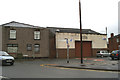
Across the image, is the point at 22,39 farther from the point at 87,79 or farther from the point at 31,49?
the point at 87,79

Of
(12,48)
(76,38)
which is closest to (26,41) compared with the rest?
(12,48)

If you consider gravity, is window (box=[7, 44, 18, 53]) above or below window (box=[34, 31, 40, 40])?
below

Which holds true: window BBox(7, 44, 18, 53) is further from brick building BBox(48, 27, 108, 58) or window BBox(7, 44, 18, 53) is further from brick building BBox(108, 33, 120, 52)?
brick building BBox(108, 33, 120, 52)

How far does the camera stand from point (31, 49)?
108 ft

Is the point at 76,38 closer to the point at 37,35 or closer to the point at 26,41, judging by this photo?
the point at 37,35

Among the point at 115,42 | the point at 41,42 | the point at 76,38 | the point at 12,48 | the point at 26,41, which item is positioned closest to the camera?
the point at 12,48

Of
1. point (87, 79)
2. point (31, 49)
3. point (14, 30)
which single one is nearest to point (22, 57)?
point (31, 49)

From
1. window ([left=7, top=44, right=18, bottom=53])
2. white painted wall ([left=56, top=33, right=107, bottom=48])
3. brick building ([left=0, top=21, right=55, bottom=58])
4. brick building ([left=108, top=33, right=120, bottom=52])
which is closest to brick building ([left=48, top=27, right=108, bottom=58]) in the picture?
white painted wall ([left=56, top=33, right=107, bottom=48])

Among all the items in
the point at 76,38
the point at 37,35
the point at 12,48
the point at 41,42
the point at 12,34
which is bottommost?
the point at 12,48

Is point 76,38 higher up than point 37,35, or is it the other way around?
point 37,35

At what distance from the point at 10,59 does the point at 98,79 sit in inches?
414

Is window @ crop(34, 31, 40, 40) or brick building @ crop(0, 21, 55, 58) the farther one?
window @ crop(34, 31, 40, 40)

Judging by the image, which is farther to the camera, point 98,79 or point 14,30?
point 14,30

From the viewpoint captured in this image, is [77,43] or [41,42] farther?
[77,43]
